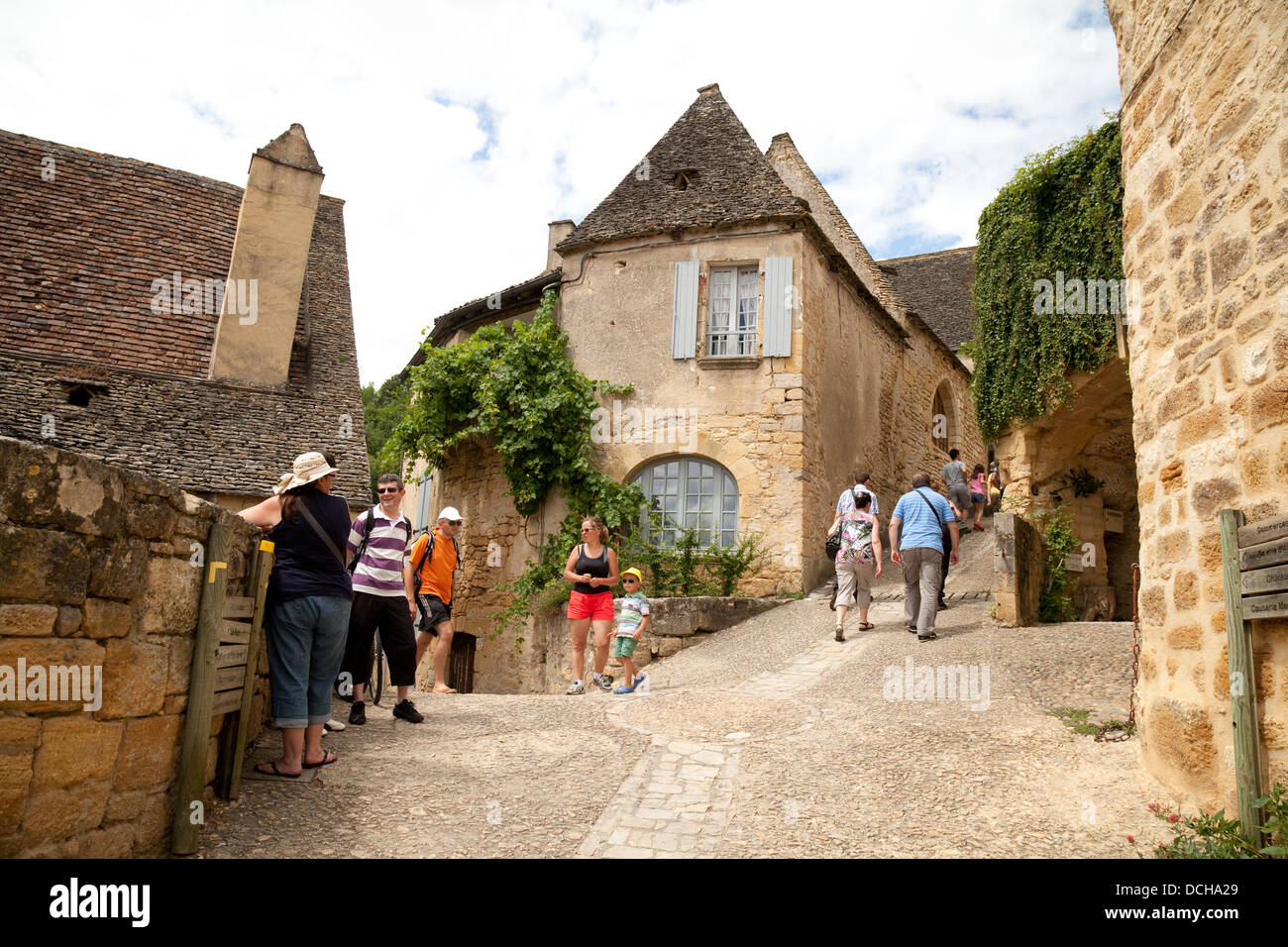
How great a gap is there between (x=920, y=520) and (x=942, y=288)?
1681 centimetres

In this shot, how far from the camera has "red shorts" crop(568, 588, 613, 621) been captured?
8.21 m

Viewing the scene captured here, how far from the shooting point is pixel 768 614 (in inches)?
462

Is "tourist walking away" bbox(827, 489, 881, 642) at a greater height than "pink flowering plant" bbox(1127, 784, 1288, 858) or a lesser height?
greater

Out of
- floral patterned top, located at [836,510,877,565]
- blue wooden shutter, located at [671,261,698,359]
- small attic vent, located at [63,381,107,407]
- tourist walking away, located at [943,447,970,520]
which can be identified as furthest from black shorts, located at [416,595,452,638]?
tourist walking away, located at [943,447,970,520]

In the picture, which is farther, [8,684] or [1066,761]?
[1066,761]

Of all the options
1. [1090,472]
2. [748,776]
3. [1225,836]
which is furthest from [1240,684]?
[1090,472]

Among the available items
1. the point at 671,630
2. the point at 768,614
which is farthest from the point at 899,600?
the point at 671,630

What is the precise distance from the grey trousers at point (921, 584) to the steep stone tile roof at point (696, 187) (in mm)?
6213

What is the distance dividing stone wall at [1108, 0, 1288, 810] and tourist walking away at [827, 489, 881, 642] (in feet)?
15.0

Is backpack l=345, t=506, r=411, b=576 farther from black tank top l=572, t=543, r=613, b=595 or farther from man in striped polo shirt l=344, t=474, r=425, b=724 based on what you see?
black tank top l=572, t=543, r=613, b=595

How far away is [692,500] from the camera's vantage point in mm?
13500

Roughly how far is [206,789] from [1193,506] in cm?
478
